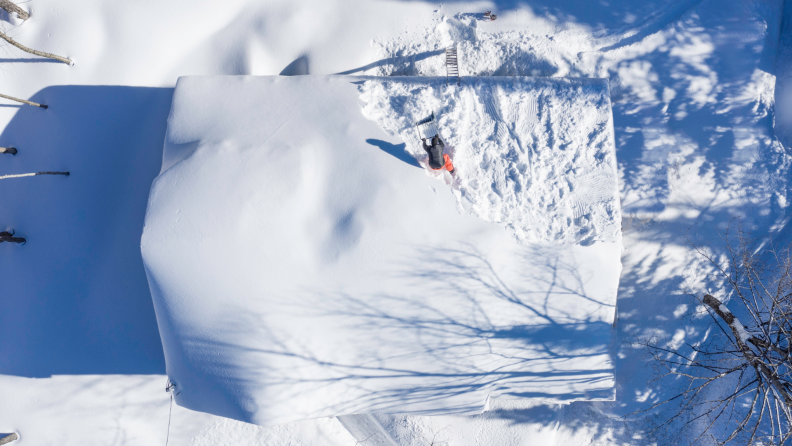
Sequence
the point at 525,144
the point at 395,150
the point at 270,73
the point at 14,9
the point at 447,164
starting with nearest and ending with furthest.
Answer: the point at 447,164, the point at 395,150, the point at 525,144, the point at 14,9, the point at 270,73

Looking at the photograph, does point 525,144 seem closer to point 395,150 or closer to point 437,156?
point 437,156

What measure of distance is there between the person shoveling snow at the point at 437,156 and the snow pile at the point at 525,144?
0.49ft

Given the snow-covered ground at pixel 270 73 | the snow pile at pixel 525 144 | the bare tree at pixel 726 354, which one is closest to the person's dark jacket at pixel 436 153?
the snow pile at pixel 525 144

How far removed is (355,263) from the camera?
4.46m

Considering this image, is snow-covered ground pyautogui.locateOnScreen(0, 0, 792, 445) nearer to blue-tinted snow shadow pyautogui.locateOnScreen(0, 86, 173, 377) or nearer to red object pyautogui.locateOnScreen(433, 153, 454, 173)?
blue-tinted snow shadow pyautogui.locateOnScreen(0, 86, 173, 377)

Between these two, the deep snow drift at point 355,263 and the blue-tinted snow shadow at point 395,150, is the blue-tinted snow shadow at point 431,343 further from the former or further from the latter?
the blue-tinted snow shadow at point 395,150

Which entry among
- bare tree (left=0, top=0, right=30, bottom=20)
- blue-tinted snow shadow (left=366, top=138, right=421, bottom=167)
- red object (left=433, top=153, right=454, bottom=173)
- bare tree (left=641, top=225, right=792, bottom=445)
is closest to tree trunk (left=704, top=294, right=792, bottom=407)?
bare tree (left=641, top=225, right=792, bottom=445)

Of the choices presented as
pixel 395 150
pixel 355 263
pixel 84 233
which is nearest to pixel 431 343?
pixel 355 263

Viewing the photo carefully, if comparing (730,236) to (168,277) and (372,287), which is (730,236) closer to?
(372,287)

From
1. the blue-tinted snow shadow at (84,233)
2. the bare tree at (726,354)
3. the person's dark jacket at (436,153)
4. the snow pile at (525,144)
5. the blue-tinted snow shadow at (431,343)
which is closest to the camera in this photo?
the blue-tinted snow shadow at (431,343)

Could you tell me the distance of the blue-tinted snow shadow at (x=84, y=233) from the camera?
586cm

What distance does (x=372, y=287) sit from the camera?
14.9ft

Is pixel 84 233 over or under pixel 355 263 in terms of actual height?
over

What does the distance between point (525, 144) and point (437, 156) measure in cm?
142
